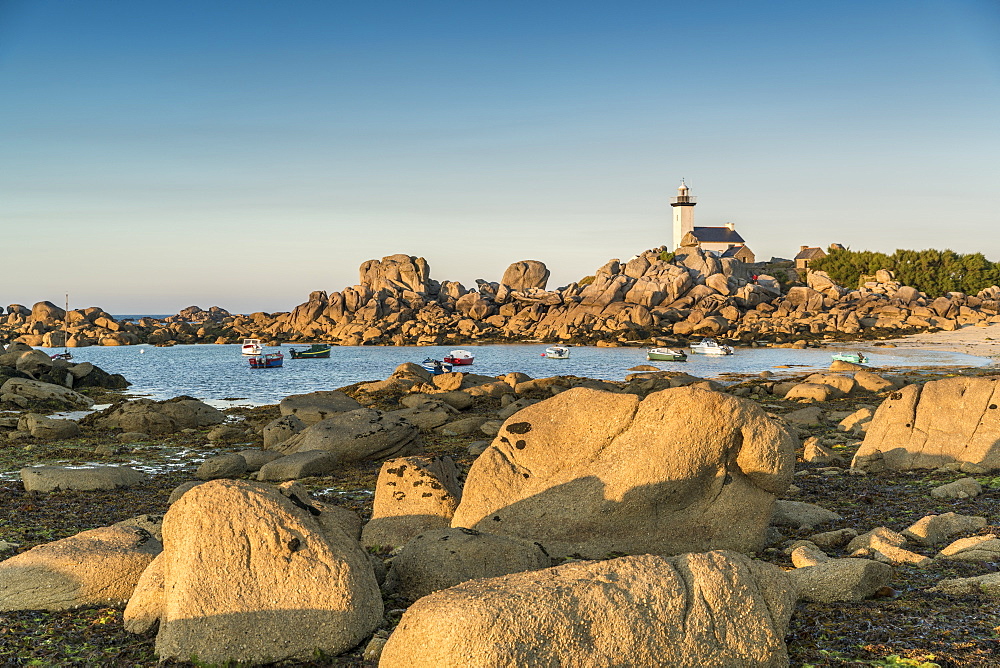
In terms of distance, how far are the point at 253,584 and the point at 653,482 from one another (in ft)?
19.8

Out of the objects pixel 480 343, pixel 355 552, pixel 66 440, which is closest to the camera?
pixel 355 552

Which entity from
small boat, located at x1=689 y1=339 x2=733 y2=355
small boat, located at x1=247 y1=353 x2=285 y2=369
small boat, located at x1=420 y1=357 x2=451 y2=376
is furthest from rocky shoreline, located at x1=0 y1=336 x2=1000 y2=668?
small boat, located at x1=689 y1=339 x2=733 y2=355

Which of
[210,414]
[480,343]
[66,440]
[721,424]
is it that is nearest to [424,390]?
[210,414]

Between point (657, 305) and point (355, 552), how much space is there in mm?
125237

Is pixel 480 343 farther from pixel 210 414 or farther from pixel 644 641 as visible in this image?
pixel 644 641

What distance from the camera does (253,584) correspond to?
28.6ft

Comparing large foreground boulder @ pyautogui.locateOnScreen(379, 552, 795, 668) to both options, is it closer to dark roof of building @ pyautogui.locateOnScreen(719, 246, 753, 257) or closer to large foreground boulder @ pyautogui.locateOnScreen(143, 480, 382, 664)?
large foreground boulder @ pyautogui.locateOnScreen(143, 480, 382, 664)

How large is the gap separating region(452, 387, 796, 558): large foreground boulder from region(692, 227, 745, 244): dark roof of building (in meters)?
174

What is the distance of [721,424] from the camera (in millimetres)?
11945

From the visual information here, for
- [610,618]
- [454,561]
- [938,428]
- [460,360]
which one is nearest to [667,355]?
[460,360]

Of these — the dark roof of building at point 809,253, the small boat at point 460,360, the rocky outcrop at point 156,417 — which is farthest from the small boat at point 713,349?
the dark roof of building at point 809,253

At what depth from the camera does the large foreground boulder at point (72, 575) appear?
33.3ft

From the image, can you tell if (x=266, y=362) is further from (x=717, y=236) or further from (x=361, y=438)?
(x=717, y=236)

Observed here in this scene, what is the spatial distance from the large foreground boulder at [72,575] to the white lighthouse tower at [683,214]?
571ft
